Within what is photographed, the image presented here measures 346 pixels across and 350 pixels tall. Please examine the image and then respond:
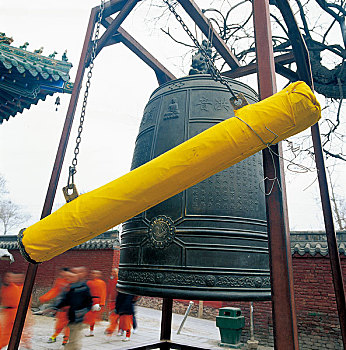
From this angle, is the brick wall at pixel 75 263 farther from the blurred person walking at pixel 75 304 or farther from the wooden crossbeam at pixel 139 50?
the wooden crossbeam at pixel 139 50


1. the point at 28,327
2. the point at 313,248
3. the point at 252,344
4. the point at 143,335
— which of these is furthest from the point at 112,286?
the point at 313,248

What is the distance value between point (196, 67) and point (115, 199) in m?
1.65

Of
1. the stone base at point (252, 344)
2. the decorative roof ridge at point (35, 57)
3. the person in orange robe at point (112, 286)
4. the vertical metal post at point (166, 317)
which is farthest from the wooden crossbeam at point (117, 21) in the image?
the stone base at point (252, 344)

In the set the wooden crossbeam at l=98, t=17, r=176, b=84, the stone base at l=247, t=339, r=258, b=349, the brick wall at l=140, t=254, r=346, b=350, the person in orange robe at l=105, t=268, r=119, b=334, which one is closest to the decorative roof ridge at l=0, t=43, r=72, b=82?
the wooden crossbeam at l=98, t=17, r=176, b=84

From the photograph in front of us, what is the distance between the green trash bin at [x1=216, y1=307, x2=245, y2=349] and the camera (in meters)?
6.62

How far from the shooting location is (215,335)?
773cm

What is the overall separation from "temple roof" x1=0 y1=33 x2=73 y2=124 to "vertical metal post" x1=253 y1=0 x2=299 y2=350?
3.37 meters

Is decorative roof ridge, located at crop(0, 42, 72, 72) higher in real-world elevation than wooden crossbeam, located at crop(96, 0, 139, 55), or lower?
higher

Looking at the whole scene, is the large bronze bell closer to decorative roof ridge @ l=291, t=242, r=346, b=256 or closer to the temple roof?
the temple roof

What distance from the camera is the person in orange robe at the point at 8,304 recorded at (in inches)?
174

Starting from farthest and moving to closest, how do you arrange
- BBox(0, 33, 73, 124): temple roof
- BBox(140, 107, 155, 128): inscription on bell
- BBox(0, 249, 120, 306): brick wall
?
BBox(0, 249, 120, 306): brick wall → BBox(0, 33, 73, 124): temple roof → BBox(140, 107, 155, 128): inscription on bell

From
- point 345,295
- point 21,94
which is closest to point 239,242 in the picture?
point 345,295

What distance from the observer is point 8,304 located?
4.59 meters

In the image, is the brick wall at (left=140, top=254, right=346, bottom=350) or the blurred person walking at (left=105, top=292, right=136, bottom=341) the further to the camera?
the blurred person walking at (left=105, top=292, right=136, bottom=341)
